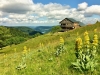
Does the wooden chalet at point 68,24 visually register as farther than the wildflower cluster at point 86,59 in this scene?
Yes

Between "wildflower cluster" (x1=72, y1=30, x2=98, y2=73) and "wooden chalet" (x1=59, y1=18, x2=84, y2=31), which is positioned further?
"wooden chalet" (x1=59, y1=18, x2=84, y2=31)

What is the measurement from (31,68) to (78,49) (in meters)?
3.21

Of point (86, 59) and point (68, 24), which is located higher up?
point (86, 59)

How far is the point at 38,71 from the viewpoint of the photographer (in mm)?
10500

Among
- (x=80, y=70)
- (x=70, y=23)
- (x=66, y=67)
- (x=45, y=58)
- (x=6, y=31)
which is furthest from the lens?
(x=70, y=23)

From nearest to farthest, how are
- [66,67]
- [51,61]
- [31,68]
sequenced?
[66,67], [31,68], [51,61]

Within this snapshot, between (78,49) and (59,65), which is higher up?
(78,49)

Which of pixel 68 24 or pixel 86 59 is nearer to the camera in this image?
pixel 86 59

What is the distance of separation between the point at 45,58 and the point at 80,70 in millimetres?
4077

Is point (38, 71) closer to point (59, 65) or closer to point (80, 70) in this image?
point (59, 65)

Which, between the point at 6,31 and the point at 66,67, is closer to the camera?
the point at 66,67

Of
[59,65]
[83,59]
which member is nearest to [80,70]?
[83,59]

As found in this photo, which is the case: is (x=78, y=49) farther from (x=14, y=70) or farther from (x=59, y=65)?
(x=14, y=70)

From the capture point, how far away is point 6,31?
220 ft
